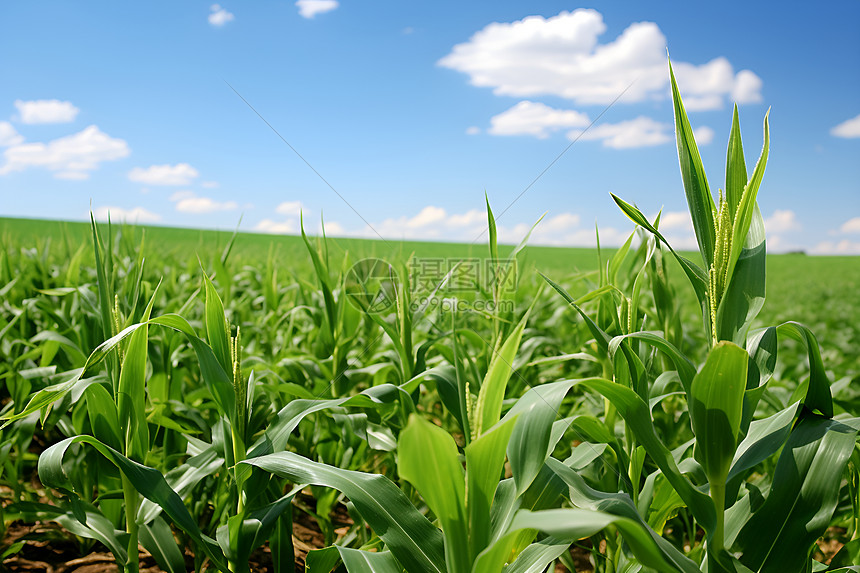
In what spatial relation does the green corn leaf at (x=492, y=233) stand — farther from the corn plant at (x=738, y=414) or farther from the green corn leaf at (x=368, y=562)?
the green corn leaf at (x=368, y=562)

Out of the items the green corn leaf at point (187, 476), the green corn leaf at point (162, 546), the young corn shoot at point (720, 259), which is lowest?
the green corn leaf at point (162, 546)

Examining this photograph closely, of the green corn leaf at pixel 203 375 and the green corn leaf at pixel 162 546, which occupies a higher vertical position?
the green corn leaf at pixel 203 375

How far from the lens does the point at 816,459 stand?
3.21 feet

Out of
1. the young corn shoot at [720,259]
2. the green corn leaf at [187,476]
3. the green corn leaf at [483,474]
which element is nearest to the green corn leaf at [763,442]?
the young corn shoot at [720,259]

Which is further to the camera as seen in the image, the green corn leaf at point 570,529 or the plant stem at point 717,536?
the plant stem at point 717,536

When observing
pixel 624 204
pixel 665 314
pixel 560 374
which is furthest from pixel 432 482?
pixel 560 374

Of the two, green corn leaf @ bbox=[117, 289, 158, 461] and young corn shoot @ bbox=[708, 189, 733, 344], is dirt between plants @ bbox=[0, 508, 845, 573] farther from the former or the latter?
young corn shoot @ bbox=[708, 189, 733, 344]

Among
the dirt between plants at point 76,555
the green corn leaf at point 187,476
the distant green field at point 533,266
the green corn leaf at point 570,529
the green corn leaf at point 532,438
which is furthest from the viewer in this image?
the distant green field at point 533,266

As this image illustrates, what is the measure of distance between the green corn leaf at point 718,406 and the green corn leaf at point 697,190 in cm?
23

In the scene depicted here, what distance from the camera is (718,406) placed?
2.96 feet

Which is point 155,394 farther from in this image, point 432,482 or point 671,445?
point 671,445

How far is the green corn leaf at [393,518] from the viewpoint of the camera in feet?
3.09

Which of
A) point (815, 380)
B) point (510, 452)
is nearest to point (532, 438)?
point (510, 452)

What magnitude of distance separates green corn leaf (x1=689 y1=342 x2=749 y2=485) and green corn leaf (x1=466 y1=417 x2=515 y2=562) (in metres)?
0.37
